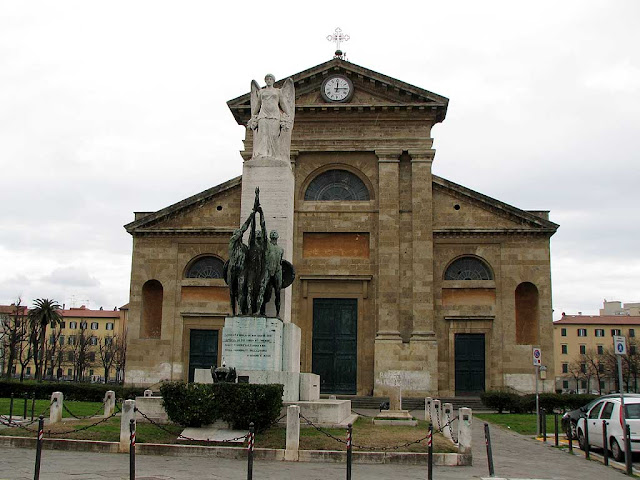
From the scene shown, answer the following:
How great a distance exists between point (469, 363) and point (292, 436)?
72.7 ft

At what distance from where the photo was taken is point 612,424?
16.2 metres

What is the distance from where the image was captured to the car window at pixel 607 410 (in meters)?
16.7

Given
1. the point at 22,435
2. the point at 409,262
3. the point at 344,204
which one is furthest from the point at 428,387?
the point at 22,435

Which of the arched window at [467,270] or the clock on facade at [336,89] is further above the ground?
Result: the clock on facade at [336,89]

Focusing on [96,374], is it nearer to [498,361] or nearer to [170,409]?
[498,361]

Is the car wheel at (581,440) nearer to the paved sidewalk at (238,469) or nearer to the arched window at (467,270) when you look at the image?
the paved sidewalk at (238,469)

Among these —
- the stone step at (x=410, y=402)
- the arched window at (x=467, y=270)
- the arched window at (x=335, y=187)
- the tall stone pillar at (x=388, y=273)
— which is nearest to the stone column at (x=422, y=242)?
the tall stone pillar at (x=388, y=273)

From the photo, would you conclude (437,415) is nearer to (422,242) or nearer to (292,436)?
(292,436)

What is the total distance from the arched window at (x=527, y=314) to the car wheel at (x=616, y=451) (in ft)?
61.0

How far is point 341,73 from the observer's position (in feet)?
118

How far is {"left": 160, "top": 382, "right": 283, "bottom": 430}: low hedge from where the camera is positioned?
14.3m

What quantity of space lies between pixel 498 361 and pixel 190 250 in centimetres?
1613

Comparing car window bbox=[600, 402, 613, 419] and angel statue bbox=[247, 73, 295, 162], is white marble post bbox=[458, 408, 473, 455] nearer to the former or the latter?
car window bbox=[600, 402, 613, 419]

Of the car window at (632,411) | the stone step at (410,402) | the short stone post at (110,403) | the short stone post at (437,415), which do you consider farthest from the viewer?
the stone step at (410,402)
